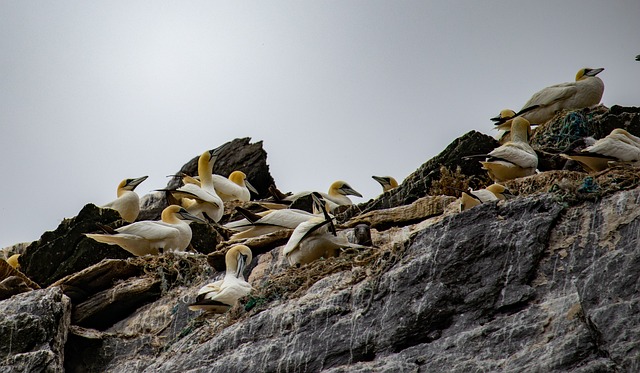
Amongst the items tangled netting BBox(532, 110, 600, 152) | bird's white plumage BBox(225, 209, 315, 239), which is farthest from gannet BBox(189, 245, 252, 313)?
tangled netting BBox(532, 110, 600, 152)

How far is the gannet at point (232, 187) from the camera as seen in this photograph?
2392 cm

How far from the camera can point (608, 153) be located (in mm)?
16000

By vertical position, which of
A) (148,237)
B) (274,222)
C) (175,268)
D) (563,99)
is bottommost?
(175,268)

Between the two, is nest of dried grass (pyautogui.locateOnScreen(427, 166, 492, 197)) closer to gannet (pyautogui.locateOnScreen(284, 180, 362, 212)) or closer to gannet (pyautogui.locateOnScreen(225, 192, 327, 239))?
gannet (pyautogui.locateOnScreen(225, 192, 327, 239))

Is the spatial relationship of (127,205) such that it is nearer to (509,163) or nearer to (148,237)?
(148,237)

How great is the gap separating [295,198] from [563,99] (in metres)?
4.93

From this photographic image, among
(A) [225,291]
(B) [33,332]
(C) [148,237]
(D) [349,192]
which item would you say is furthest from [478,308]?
(D) [349,192]

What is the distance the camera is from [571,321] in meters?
10.7

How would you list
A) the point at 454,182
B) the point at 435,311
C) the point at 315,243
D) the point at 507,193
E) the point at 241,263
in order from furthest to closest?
the point at 454,182, the point at 507,193, the point at 241,263, the point at 315,243, the point at 435,311

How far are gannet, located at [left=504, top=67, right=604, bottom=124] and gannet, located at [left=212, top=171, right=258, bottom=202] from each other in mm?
5695

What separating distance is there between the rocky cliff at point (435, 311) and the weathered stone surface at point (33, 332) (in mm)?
15

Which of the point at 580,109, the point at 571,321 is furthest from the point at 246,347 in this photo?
the point at 580,109

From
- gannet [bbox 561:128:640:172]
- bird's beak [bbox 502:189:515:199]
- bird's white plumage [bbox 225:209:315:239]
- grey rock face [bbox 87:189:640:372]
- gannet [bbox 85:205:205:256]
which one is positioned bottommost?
grey rock face [bbox 87:189:640:372]

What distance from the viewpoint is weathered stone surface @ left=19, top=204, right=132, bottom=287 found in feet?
59.0
